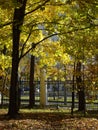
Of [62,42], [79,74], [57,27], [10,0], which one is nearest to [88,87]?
[79,74]

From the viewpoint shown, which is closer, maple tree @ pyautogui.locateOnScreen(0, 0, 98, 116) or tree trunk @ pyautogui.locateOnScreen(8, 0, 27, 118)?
maple tree @ pyautogui.locateOnScreen(0, 0, 98, 116)

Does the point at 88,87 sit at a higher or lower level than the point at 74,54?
lower

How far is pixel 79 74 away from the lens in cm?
2498

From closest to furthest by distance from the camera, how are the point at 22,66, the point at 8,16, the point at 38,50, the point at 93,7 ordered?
the point at 93,7
the point at 8,16
the point at 38,50
the point at 22,66

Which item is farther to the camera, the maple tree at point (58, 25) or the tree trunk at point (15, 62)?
the tree trunk at point (15, 62)

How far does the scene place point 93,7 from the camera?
16.9 metres

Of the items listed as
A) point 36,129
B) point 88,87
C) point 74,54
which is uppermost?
point 74,54

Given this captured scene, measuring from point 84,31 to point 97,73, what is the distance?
305 cm

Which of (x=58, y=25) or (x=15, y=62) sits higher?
(x=58, y=25)

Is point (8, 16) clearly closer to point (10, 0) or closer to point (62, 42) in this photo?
point (62, 42)

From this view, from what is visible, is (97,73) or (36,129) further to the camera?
(97,73)

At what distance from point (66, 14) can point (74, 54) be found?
2.32 meters

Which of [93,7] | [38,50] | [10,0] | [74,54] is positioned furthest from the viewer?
[38,50]

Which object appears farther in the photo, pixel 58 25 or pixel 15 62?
pixel 58 25
